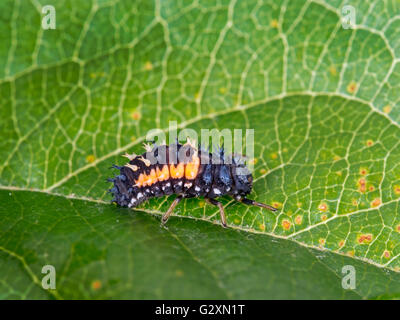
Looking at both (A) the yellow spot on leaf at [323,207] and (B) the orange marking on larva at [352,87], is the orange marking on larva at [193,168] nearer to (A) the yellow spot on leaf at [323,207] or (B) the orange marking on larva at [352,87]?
(A) the yellow spot on leaf at [323,207]

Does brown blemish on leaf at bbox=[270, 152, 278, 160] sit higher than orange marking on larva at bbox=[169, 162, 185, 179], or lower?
higher

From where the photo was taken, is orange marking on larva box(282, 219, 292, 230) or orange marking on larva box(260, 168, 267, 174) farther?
orange marking on larva box(260, 168, 267, 174)

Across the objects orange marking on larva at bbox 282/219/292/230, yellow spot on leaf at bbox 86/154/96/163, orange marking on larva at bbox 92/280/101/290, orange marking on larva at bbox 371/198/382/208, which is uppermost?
yellow spot on leaf at bbox 86/154/96/163

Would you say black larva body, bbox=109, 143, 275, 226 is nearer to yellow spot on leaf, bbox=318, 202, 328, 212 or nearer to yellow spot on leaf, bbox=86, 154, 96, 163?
yellow spot on leaf, bbox=86, 154, 96, 163

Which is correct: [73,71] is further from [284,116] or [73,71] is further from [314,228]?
[314,228]

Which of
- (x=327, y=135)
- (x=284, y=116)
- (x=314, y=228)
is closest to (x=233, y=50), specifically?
(x=284, y=116)

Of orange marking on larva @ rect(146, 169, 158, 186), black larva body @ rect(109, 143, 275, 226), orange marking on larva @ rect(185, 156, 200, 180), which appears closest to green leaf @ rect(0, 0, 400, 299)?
black larva body @ rect(109, 143, 275, 226)

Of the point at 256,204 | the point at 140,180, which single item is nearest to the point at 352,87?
the point at 256,204

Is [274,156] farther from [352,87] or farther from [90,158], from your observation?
[90,158]

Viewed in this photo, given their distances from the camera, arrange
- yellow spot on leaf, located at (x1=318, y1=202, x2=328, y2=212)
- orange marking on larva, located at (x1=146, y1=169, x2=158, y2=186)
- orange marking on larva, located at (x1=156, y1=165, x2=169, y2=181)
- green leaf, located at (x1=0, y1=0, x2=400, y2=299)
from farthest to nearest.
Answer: orange marking on larva, located at (x1=156, y1=165, x2=169, y2=181)
orange marking on larva, located at (x1=146, y1=169, x2=158, y2=186)
yellow spot on leaf, located at (x1=318, y1=202, x2=328, y2=212)
green leaf, located at (x1=0, y1=0, x2=400, y2=299)

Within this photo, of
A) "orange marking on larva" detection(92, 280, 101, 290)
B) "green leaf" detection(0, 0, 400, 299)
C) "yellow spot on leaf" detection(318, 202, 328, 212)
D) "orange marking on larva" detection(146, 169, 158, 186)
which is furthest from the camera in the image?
"orange marking on larva" detection(146, 169, 158, 186)
